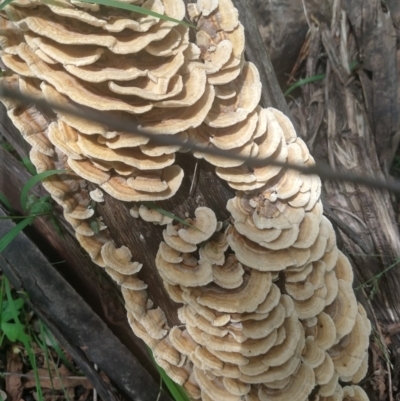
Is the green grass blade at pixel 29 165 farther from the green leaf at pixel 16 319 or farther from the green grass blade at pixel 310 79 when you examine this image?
the green grass blade at pixel 310 79

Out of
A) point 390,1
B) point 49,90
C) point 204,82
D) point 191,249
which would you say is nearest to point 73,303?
point 191,249

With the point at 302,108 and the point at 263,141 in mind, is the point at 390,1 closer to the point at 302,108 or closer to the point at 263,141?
the point at 302,108

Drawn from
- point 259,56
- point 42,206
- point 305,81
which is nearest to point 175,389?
point 42,206

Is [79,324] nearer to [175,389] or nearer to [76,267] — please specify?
[76,267]

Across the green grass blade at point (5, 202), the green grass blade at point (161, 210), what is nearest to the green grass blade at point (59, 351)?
the green grass blade at point (5, 202)

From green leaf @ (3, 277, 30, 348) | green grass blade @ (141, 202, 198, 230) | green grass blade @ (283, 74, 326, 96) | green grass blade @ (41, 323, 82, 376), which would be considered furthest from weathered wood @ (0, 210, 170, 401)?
green grass blade @ (283, 74, 326, 96)
